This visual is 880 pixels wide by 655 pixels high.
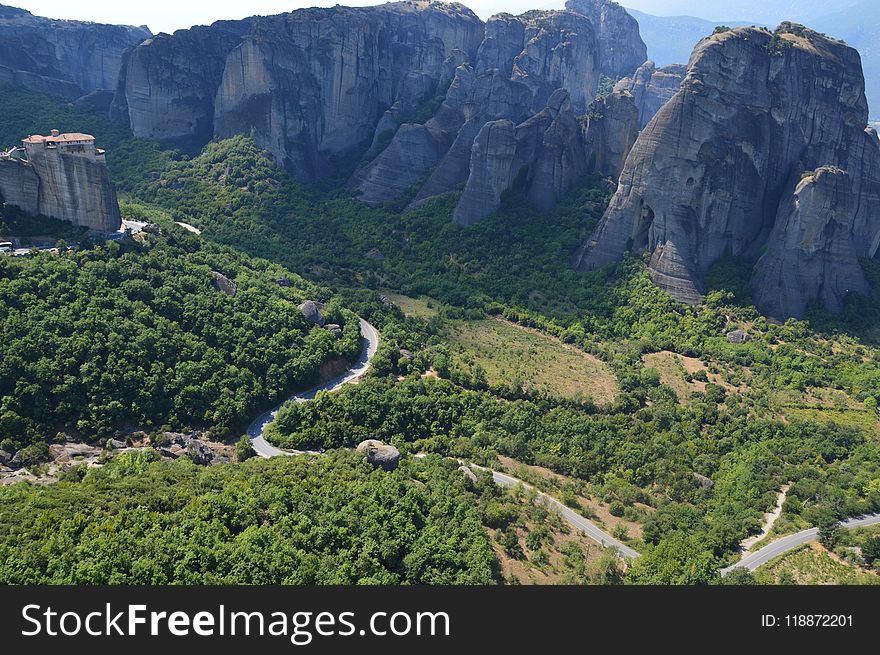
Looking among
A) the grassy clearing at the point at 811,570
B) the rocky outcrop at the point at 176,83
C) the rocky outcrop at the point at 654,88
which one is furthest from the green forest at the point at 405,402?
the rocky outcrop at the point at 654,88

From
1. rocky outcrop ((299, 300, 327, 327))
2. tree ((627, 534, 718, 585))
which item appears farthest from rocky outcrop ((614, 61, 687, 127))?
tree ((627, 534, 718, 585))

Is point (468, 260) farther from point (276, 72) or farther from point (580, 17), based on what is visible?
point (580, 17)

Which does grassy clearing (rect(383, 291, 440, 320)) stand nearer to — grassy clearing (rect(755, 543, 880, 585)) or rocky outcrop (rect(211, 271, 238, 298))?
rocky outcrop (rect(211, 271, 238, 298))

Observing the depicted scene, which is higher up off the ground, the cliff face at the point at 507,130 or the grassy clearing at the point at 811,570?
the cliff face at the point at 507,130

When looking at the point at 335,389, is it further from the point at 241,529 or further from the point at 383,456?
the point at 241,529

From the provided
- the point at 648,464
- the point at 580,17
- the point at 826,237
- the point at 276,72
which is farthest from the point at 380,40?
the point at 648,464

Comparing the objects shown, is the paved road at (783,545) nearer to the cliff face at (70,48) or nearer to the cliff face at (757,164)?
the cliff face at (757,164)
